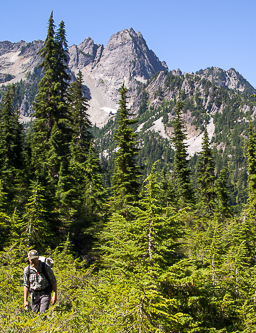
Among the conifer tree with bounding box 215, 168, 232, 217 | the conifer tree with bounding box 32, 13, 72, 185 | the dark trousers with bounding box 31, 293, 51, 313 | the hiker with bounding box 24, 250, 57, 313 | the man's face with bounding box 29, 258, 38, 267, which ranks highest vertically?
the conifer tree with bounding box 32, 13, 72, 185

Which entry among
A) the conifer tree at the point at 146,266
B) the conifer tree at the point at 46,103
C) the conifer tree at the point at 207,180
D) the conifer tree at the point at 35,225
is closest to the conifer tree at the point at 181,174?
the conifer tree at the point at 207,180

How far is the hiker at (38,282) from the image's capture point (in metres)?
5.56

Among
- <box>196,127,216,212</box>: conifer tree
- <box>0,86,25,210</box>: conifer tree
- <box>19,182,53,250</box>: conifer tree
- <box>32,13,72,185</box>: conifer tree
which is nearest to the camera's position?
<box>19,182,53,250</box>: conifer tree

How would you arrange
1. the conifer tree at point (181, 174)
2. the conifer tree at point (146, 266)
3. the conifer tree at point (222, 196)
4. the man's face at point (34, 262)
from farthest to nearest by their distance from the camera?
the conifer tree at point (181, 174) → the conifer tree at point (222, 196) → the man's face at point (34, 262) → the conifer tree at point (146, 266)

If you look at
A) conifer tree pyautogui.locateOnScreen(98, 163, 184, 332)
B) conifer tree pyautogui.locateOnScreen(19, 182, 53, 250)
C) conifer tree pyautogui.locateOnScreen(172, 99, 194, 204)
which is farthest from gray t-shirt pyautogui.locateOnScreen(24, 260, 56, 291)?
conifer tree pyautogui.locateOnScreen(172, 99, 194, 204)

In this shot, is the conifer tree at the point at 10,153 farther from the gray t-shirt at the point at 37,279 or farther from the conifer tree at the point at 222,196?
the conifer tree at the point at 222,196

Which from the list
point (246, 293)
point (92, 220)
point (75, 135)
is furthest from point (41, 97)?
point (246, 293)

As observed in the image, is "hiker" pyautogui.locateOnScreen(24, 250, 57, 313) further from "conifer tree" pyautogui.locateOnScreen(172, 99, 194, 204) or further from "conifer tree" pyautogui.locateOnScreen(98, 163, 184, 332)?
"conifer tree" pyautogui.locateOnScreen(172, 99, 194, 204)

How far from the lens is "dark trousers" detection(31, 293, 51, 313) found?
5523 mm

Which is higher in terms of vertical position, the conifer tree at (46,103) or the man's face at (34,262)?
the conifer tree at (46,103)

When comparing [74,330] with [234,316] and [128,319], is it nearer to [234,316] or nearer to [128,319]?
[128,319]

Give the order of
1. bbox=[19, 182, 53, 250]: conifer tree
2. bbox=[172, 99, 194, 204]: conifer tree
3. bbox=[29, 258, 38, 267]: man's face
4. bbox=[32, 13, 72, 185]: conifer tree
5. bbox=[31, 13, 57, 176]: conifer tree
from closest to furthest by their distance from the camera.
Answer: bbox=[29, 258, 38, 267]: man's face → bbox=[19, 182, 53, 250]: conifer tree → bbox=[32, 13, 72, 185]: conifer tree → bbox=[31, 13, 57, 176]: conifer tree → bbox=[172, 99, 194, 204]: conifer tree

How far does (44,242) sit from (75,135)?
19.4 metres

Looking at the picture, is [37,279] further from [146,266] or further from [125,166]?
[125,166]
